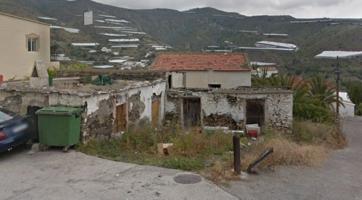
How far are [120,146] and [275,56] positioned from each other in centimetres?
5465

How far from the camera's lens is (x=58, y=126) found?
9719mm

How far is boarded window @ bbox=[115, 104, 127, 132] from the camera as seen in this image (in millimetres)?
12259

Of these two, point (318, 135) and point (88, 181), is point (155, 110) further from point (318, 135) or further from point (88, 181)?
point (88, 181)

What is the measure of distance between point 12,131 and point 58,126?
44.4 inches

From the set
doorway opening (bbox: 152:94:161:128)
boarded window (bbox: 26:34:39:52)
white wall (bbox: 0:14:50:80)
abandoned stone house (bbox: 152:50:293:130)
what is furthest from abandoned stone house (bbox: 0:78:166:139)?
boarded window (bbox: 26:34:39:52)

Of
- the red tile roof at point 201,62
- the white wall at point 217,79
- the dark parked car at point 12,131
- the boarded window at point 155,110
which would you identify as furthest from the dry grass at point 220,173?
the red tile roof at point 201,62

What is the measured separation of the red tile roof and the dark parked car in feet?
52.4

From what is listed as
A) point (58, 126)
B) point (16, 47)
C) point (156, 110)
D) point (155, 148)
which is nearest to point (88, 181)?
point (58, 126)

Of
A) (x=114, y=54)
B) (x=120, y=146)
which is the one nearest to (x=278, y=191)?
(x=120, y=146)

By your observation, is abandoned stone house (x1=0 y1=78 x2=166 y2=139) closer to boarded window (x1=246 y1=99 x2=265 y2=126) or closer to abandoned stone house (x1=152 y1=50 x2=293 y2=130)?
abandoned stone house (x1=152 y1=50 x2=293 y2=130)

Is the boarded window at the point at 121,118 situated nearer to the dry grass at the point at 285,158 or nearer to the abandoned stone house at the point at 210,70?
the dry grass at the point at 285,158

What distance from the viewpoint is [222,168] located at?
848 centimetres

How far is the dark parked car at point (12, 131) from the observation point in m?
9.06

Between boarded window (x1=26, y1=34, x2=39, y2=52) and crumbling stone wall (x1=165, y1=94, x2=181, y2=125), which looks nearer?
crumbling stone wall (x1=165, y1=94, x2=181, y2=125)
